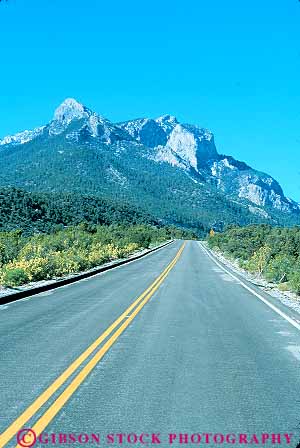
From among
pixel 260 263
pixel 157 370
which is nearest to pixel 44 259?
pixel 260 263

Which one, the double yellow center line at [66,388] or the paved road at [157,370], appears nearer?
the double yellow center line at [66,388]

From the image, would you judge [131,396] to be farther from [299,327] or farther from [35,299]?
[35,299]

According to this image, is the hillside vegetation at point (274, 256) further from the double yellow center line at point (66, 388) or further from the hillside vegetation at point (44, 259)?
the double yellow center line at point (66, 388)

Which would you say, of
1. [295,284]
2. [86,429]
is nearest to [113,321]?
[86,429]

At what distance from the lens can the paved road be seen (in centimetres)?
544

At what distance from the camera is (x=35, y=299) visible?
16547 millimetres

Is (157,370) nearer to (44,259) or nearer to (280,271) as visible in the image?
(44,259)

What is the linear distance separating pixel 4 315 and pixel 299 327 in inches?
267

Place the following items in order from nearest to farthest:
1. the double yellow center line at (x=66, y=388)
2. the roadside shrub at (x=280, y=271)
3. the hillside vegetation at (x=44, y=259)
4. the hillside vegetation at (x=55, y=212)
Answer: the double yellow center line at (x=66, y=388)
the hillside vegetation at (x=44, y=259)
the roadside shrub at (x=280, y=271)
the hillside vegetation at (x=55, y=212)

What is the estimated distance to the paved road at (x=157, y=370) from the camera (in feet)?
17.8

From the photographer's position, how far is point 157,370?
7.52 m

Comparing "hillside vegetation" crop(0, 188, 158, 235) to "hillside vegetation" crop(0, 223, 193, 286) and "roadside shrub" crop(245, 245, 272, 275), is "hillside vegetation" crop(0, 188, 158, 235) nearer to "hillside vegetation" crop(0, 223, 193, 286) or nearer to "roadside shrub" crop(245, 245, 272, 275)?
"hillside vegetation" crop(0, 223, 193, 286)

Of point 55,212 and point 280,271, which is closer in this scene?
point 280,271

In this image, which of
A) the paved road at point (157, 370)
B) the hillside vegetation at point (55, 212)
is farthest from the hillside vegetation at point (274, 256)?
the hillside vegetation at point (55, 212)
